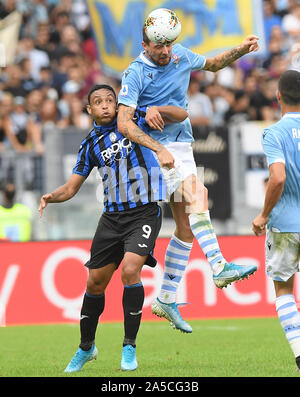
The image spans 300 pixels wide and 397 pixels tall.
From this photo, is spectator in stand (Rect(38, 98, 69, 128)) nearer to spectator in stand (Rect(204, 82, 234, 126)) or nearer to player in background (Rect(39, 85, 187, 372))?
spectator in stand (Rect(204, 82, 234, 126))

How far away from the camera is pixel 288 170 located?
8.19m

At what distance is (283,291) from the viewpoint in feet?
27.6

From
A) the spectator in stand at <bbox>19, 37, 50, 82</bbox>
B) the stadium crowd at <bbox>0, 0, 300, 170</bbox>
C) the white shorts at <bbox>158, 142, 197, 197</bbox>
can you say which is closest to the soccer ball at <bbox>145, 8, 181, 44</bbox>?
the white shorts at <bbox>158, 142, 197, 197</bbox>

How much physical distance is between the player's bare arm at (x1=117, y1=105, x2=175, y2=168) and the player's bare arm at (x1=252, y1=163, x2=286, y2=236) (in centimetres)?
89

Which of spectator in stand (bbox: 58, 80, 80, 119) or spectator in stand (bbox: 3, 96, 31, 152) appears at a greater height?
spectator in stand (bbox: 58, 80, 80, 119)

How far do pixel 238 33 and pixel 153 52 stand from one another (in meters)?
9.90

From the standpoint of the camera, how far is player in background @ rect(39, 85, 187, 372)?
28.7 ft

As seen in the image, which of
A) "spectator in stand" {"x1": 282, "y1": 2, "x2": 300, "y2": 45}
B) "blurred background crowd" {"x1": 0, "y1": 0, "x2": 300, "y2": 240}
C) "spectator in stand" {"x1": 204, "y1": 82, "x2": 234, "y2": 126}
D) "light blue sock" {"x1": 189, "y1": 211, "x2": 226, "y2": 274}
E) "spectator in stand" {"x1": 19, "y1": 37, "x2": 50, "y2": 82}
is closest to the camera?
"light blue sock" {"x1": 189, "y1": 211, "x2": 226, "y2": 274}

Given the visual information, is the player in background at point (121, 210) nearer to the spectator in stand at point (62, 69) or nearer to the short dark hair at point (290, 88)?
the short dark hair at point (290, 88)

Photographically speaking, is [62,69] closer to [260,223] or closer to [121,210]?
[121,210]

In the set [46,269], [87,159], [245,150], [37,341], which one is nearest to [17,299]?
[46,269]

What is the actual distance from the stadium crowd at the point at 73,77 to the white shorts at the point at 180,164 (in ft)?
25.7

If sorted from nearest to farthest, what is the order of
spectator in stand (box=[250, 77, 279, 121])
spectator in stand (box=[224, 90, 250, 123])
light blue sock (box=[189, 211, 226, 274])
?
light blue sock (box=[189, 211, 226, 274])
spectator in stand (box=[250, 77, 279, 121])
spectator in stand (box=[224, 90, 250, 123])

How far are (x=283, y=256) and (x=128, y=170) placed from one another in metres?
1.69
